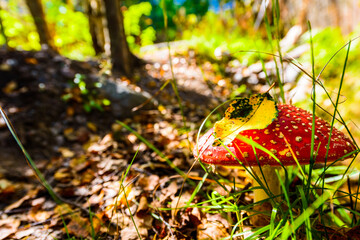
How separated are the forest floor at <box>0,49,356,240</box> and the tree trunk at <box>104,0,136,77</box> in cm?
23

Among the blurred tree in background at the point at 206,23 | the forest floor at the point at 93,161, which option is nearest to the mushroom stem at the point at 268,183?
the forest floor at the point at 93,161

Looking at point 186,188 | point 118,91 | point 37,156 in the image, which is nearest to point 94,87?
point 118,91

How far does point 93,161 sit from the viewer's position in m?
1.68

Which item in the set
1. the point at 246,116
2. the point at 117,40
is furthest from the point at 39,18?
the point at 246,116

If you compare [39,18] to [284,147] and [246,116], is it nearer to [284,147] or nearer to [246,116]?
[246,116]

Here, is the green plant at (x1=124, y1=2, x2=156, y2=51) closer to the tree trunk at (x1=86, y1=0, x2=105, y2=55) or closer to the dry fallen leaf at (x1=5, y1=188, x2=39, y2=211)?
the tree trunk at (x1=86, y1=0, x2=105, y2=55)

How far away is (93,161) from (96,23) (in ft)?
16.6

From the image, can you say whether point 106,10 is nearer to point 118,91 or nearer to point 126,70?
point 126,70

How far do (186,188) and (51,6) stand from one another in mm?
9977

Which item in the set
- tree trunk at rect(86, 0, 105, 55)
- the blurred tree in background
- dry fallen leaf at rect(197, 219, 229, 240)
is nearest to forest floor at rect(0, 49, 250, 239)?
dry fallen leaf at rect(197, 219, 229, 240)

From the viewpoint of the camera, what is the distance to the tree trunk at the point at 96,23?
470 cm

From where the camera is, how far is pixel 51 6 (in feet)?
27.8

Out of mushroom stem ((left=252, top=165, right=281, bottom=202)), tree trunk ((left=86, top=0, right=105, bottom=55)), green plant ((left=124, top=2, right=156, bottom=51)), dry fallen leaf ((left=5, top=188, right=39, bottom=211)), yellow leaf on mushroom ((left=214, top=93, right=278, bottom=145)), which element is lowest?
dry fallen leaf ((left=5, top=188, right=39, bottom=211))

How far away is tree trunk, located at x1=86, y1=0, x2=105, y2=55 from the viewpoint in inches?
185
